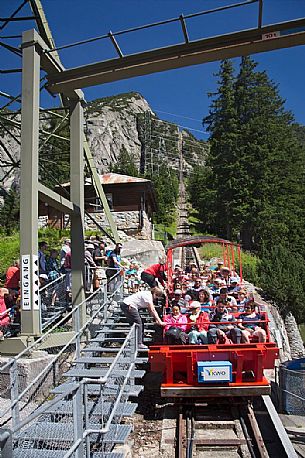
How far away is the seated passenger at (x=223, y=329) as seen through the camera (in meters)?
9.52

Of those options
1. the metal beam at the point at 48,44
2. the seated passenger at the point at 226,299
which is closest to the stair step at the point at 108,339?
the seated passenger at the point at 226,299

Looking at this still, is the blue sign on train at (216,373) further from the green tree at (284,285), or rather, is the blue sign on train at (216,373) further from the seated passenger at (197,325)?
the green tree at (284,285)

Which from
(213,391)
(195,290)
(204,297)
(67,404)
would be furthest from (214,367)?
(67,404)

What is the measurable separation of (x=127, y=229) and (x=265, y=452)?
82.5 ft

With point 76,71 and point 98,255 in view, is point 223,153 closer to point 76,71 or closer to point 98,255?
point 98,255

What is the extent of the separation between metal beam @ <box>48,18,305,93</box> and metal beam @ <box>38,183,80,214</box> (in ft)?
8.05

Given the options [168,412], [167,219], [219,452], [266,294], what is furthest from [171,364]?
[167,219]

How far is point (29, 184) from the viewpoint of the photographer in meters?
8.53

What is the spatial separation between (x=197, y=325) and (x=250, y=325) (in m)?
1.24

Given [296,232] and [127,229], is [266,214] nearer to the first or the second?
[296,232]

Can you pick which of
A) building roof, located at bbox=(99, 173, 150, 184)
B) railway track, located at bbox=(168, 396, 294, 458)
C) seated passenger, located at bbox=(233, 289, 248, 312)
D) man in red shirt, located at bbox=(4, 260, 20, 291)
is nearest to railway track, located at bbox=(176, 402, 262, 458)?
railway track, located at bbox=(168, 396, 294, 458)

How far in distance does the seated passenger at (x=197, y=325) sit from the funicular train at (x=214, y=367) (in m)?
0.22

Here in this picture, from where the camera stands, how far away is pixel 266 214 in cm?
3934

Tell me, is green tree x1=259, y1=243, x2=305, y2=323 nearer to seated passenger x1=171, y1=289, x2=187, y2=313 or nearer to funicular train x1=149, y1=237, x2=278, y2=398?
seated passenger x1=171, y1=289, x2=187, y2=313
